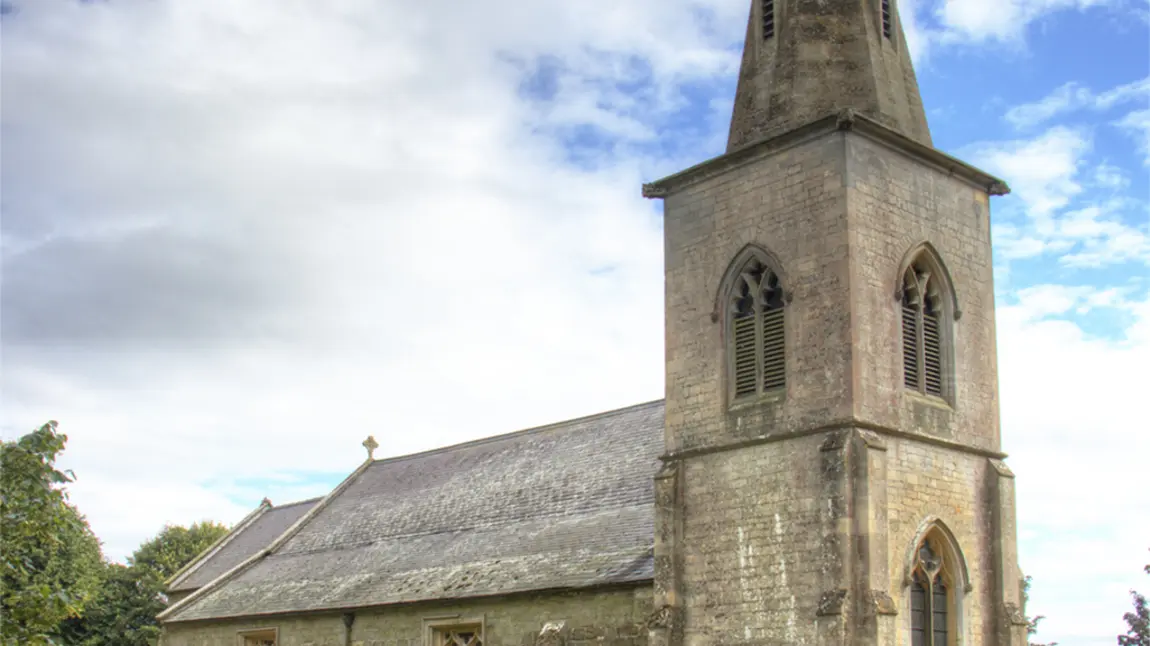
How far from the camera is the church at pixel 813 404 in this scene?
20094 mm

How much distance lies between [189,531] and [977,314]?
4072 centimetres

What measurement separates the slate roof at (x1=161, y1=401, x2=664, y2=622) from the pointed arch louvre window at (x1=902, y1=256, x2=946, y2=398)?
596 centimetres

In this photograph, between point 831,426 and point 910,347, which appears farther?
point 910,347

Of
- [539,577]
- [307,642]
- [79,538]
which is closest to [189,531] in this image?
[79,538]

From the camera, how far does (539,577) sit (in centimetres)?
2519

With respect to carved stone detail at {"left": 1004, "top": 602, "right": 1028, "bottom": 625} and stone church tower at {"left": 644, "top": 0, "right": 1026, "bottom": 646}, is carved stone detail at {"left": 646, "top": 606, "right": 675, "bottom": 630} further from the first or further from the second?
carved stone detail at {"left": 1004, "top": 602, "right": 1028, "bottom": 625}

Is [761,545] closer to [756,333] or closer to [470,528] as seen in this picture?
[756,333]

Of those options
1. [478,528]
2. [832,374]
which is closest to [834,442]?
[832,374]

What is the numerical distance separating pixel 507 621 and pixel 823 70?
12.5 m

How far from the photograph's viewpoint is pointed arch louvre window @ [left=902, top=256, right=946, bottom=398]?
2166 cm

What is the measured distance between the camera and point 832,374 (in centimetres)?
2045

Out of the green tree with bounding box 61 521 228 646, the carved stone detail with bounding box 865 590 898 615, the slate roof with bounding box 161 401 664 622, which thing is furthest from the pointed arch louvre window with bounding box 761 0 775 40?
the green tree with bounding box 61 521 228 646

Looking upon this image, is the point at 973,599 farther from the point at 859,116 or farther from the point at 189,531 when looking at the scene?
the point at 189,531

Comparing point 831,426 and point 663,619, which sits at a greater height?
point 831,426
